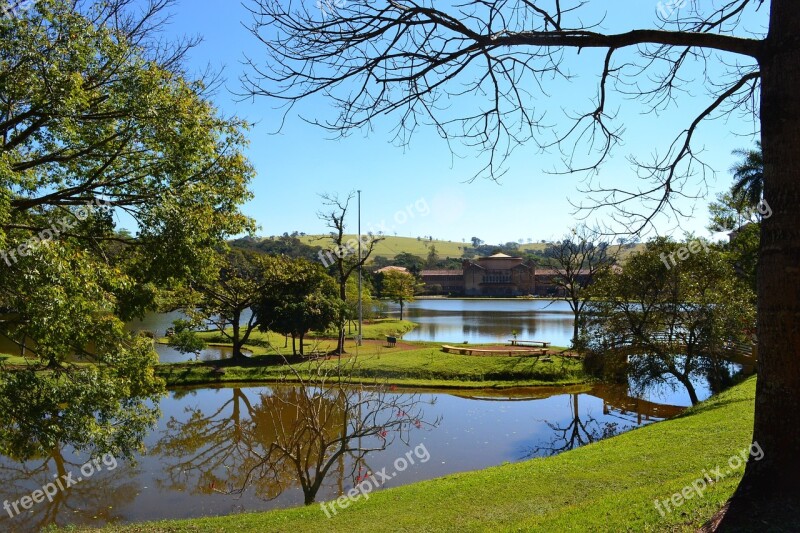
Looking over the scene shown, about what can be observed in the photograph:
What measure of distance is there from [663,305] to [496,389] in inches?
273

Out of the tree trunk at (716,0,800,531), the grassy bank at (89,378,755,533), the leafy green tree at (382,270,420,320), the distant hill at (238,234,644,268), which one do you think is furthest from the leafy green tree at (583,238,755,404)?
the distant hill at (238,234,644,268)

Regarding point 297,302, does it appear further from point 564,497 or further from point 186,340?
point 564,497

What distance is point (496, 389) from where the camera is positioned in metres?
21.0

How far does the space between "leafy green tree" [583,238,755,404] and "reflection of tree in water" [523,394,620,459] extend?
2463 millimetres

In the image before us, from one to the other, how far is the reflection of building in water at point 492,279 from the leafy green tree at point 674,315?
79567 millimetres

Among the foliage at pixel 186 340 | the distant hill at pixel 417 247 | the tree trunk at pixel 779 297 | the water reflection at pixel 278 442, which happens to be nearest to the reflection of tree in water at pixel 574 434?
the water reflection at pixel 278 442

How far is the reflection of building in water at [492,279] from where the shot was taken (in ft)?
325

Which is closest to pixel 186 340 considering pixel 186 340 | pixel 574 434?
pixel 186 340

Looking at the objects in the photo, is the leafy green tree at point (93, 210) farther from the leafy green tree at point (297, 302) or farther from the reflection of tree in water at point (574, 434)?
the leafy green tree at point (297, 302)

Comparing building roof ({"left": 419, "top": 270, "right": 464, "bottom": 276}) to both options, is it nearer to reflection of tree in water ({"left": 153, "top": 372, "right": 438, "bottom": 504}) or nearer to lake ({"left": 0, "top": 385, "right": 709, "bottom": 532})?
lake ({"left": 0, "top": 385, "right": 709, "bottom": 532})

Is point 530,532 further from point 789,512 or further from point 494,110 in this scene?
point 494,110

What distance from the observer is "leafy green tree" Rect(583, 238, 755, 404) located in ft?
54.2

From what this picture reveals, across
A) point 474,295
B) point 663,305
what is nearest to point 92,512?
point 663,305

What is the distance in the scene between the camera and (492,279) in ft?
333
